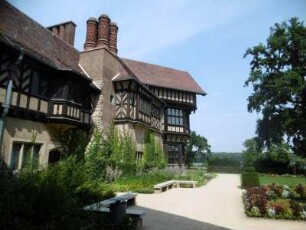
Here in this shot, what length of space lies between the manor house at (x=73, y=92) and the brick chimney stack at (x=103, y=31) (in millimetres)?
71

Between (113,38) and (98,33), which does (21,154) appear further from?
(113,38)

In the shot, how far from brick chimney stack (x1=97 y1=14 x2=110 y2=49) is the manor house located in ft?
0.23

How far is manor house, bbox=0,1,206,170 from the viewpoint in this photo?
11945 millimetres

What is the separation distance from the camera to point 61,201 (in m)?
6.07

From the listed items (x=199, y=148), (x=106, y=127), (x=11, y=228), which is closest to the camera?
(x=11, y=228)

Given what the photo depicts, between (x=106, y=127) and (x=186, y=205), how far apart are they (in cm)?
863

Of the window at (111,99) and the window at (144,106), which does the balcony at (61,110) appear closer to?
the window at (111,99)

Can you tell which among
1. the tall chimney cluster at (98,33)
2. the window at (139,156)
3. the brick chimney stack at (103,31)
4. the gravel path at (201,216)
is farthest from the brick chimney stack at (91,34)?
the gravel path at (201,216)

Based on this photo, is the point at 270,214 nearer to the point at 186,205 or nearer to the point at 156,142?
the point at 186,205

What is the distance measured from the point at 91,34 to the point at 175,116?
11308mm

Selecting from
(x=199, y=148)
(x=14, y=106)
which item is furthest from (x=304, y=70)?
(x=199, y=148)

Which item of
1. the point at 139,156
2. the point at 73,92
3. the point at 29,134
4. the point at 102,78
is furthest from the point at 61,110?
the point at 139,156

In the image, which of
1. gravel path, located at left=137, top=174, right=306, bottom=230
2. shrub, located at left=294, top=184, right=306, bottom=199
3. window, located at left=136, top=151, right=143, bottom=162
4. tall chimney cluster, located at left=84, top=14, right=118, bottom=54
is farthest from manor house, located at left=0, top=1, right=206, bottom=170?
shrub, located at left=294, top=184, right=306, bottom=199

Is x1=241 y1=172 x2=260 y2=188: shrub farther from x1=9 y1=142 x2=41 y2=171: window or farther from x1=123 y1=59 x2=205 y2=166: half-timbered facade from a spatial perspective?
x1=9 y1=142 x2=41 y2=171: window
